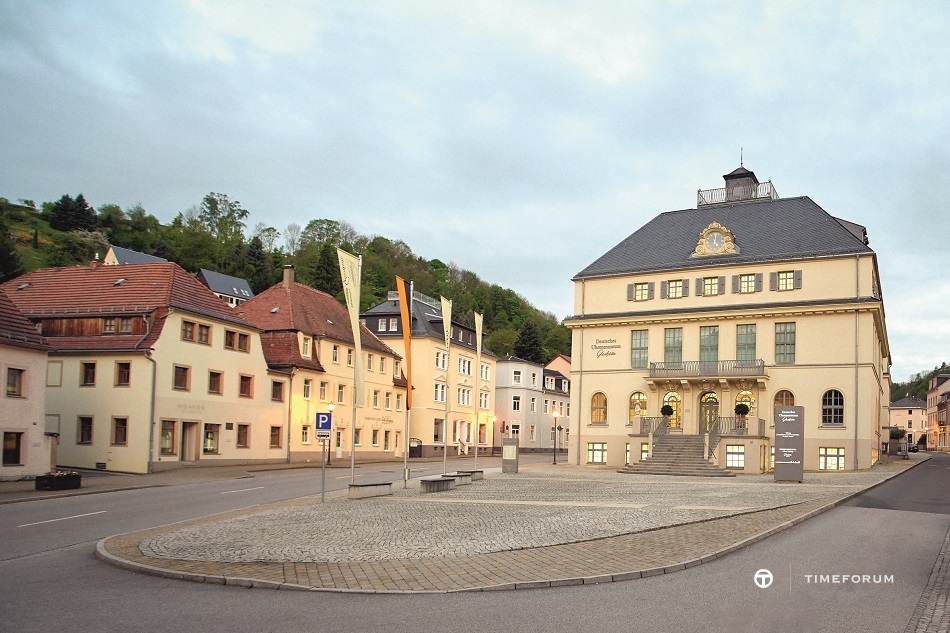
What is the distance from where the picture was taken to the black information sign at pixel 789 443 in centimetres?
2948

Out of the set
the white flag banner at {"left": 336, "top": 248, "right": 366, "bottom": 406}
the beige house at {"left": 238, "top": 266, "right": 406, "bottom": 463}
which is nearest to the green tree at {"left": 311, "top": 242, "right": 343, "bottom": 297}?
the beige house at {"left": 238, "top": 266, "right": 406, "bottom": 463}

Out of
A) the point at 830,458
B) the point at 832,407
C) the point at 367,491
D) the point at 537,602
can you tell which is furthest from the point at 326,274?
the point at 537,602

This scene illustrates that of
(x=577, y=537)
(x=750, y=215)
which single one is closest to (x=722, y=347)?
(x=750, y=215)

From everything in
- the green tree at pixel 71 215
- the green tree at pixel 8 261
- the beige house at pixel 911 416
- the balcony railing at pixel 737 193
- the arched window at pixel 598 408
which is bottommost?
the beige house at pixel 911 416

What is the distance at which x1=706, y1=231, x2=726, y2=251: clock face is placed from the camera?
48031 millimetres

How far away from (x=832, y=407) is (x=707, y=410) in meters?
6.53

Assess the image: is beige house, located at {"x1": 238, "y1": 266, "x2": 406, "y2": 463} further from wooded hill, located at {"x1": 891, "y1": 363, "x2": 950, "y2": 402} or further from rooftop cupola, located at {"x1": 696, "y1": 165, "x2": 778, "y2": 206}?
wooded hill, located at {"x1": 891, "y1": 363, "x2": 950, "y2": 402}

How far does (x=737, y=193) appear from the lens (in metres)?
53.6

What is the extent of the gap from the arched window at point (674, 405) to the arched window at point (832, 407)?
7558mm

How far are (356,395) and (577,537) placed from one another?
12.1m

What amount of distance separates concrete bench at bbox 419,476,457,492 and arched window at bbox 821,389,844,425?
23.9 m

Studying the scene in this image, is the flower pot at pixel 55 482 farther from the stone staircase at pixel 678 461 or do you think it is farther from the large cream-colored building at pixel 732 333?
the large cream-colored building at pixel 732 333

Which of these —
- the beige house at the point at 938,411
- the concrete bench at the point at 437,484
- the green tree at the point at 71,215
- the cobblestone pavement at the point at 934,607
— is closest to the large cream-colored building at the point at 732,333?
the concrete bench at the point at 437,484

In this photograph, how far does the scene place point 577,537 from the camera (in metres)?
14.7
